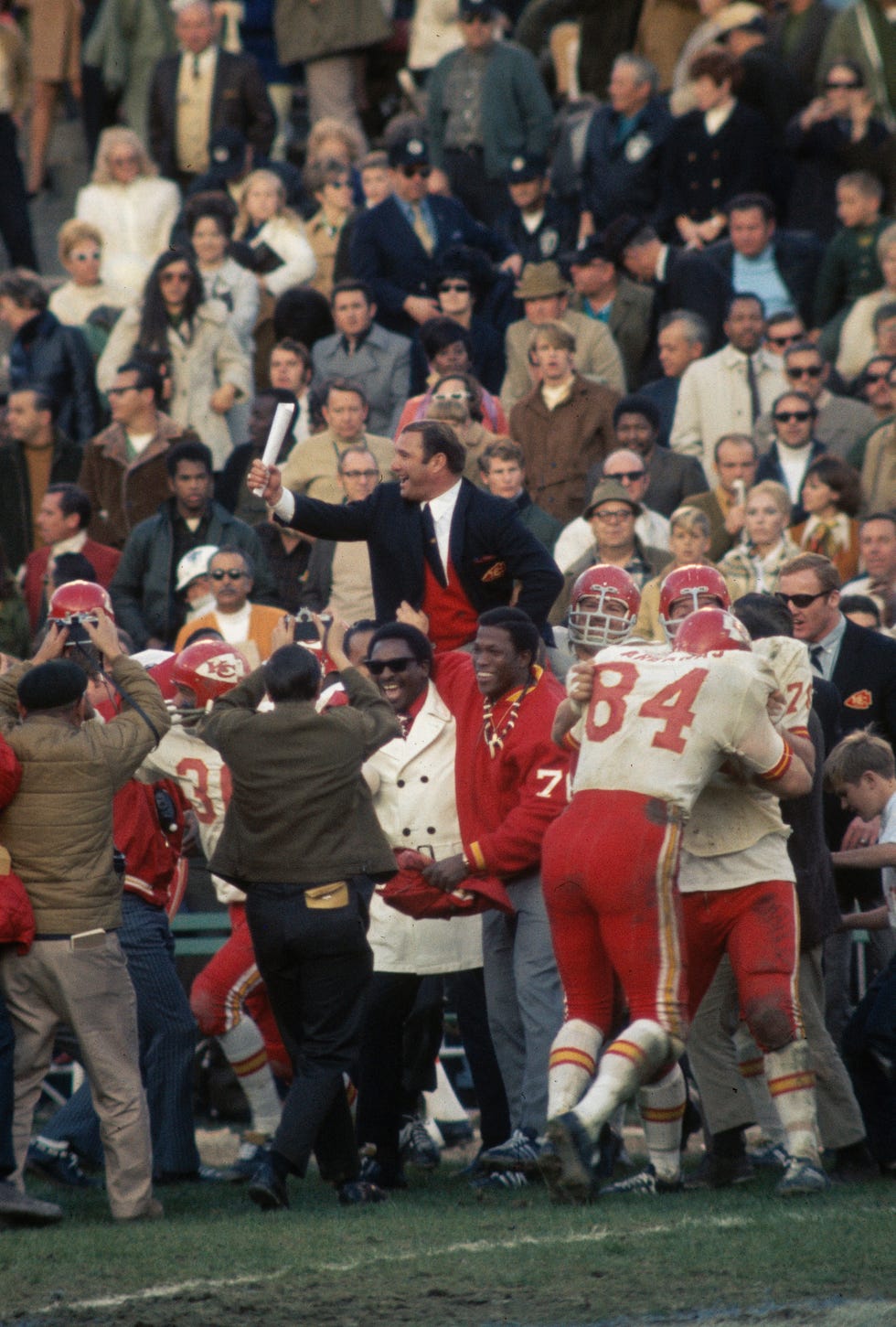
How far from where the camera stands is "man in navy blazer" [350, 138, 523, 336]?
1380 centimetres

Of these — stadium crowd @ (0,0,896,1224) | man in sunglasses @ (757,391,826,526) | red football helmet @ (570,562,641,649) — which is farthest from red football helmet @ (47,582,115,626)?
man in sunglasses @ (757,391,826,526)

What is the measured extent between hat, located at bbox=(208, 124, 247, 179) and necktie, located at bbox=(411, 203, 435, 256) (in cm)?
198

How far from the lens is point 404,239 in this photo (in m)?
13.8

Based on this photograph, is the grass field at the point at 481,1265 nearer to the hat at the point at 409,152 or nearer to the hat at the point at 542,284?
the hat at the point at 542,284

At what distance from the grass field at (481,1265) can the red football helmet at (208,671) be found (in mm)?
1979

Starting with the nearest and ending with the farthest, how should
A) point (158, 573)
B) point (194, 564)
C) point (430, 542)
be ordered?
point (430, 542)
point (194, 564)
point (158, 573)

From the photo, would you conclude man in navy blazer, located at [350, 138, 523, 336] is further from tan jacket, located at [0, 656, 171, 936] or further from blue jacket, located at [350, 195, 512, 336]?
tan jacket, located at [0, 656, 171, 936]

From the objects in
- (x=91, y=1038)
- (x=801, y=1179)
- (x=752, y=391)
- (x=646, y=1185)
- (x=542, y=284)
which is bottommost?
(x=646, y=1185)

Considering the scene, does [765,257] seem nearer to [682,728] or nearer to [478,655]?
[478,655]

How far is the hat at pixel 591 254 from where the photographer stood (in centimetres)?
1370

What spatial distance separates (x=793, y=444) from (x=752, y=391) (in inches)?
38.8

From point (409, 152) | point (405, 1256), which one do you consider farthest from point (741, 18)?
point (405, 1256)

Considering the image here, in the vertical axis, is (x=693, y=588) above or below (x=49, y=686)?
above

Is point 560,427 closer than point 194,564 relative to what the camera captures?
No
